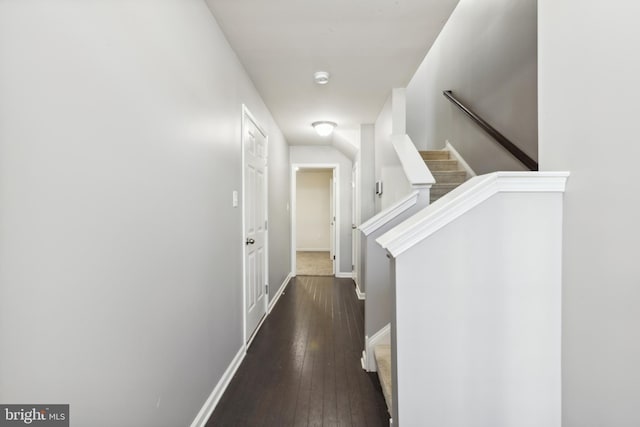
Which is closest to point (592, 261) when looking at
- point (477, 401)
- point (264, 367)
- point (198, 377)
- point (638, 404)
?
point (638, 404)

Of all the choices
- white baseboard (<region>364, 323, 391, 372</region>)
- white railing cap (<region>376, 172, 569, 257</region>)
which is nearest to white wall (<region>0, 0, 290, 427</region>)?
white railing cap (<region>376, 172, 569, 257</region>)

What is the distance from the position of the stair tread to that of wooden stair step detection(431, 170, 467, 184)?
7.20 ft

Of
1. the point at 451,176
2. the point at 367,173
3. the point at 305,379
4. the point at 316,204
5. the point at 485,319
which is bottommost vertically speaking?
the point at 305,379

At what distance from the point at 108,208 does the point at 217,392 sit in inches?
57.2

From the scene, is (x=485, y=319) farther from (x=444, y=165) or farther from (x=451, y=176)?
(x=444, y=165)

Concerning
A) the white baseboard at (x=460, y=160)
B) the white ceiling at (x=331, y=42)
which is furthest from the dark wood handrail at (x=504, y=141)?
the white ceiling at (x=331, y=42)

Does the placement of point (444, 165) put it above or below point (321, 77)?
below

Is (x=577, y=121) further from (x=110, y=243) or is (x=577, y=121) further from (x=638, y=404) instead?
(x=110, y=243)

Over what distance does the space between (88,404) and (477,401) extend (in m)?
1.28

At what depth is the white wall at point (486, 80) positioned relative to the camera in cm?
275

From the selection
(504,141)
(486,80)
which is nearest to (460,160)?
(486,80)

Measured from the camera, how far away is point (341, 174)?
5566 mm

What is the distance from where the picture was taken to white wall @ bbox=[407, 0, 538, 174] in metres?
2.75

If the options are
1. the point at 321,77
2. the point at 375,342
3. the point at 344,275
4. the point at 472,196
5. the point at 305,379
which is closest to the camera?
the point at 472,196
